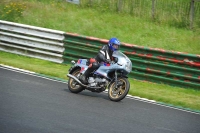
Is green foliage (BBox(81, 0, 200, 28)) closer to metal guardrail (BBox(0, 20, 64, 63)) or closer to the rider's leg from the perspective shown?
metal guardrail (BBox(0, 20, 64, 63))

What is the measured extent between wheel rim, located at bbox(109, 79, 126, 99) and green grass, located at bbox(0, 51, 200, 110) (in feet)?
4.33

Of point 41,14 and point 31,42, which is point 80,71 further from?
point 41,14

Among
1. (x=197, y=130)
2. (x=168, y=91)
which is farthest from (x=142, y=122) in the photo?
(x=168, y=91)

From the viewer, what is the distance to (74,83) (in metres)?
13.1

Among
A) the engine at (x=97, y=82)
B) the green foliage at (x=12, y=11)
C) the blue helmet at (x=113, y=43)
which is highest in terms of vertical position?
the green foliage at (x=12, y=11)

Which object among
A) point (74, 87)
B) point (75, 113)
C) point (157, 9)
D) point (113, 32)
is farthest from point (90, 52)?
point (75, 113)

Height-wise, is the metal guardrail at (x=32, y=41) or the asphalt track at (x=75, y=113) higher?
the metal guardrail at (x=32, y=41)

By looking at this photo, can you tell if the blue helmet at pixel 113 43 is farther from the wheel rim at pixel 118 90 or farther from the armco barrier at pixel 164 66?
the armco barrier at pixel 164 66

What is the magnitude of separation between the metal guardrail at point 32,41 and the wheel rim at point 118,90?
5118 mm

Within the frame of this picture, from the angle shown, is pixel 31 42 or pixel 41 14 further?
pixel 41 14

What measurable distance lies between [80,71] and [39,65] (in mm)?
3850

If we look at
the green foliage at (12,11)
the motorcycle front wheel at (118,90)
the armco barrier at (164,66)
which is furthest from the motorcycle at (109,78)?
the green foliage at (12,11)

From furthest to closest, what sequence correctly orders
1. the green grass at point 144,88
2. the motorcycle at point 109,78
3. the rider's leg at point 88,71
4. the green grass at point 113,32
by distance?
the green grass at point 113,32
the green grass at point 144,88
the rider's leg at point 88,71
the motorcycle at point 109,78

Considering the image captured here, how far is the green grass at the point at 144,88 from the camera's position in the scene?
1313 cm
